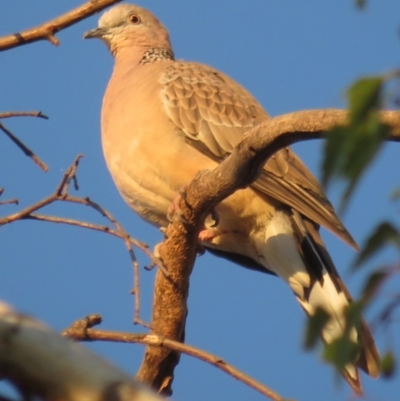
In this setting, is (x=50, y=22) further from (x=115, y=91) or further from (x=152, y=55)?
(x=152, y=55)

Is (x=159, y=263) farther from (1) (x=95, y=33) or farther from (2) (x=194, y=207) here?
(1) (x=95, y=33)

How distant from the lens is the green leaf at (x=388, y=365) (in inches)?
73.0

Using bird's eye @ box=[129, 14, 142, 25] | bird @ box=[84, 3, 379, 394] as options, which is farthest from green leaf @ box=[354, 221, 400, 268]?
bird's eye @ box=[129, 14, 142, 25]

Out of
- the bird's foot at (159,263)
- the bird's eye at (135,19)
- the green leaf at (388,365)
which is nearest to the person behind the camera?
the green leaf at (388,365)

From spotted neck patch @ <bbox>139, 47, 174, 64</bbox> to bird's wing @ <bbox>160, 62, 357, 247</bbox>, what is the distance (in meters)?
0.30

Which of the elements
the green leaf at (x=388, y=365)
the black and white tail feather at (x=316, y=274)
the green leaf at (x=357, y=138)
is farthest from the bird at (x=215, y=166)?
the green leaf at (x=357, y=138)

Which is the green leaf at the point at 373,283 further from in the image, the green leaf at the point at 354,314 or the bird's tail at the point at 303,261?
the bird's tail at the point at 303,261

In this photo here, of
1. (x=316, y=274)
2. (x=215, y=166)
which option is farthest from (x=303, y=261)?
(x=215, y=166)

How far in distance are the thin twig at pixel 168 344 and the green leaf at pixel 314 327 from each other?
3.62 feet

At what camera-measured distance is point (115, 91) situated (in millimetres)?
5930

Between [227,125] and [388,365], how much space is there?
3899mm

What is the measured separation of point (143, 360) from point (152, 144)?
143 centimetres

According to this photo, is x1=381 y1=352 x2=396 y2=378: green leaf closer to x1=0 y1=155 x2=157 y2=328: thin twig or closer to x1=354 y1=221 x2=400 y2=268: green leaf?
x1=354 y1=221 x2=400 y2=268: green leaf

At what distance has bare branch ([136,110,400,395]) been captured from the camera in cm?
347
